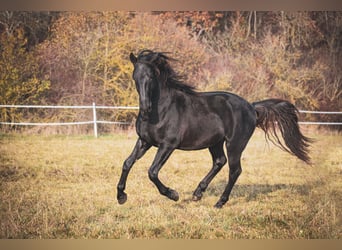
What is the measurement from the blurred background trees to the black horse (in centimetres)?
209

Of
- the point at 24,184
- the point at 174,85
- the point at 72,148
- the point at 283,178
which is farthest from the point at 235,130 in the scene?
the point at 72,148

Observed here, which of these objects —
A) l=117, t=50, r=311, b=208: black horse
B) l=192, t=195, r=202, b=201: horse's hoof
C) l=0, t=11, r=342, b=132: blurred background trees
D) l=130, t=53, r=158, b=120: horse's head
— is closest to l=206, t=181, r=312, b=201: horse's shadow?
l=192, t=195, r=202, b=201: horse's hoof

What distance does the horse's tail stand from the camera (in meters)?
4.66

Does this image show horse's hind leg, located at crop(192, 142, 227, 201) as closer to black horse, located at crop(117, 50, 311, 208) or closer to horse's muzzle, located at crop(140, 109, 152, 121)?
black horse, located at crop(117, 50, 311, 208)

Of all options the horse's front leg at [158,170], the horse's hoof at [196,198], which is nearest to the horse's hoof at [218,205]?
the horse's hoof at [196,198]

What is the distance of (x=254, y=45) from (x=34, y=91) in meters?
3.38

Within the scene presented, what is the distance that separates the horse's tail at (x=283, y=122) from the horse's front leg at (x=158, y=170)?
124 centimetres

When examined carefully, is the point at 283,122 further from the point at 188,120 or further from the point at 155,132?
the point at 155,132

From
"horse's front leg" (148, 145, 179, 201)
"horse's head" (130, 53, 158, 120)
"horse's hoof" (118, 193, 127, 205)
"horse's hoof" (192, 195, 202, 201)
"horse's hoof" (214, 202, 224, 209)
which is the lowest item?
"horse's hoof" (214, 202, 224, 209)

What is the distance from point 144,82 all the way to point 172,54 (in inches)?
123

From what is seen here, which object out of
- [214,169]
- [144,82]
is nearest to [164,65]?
[144,82]

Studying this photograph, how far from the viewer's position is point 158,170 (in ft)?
12.5
